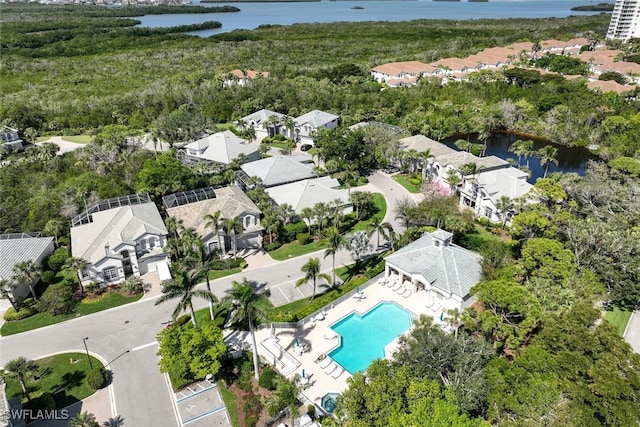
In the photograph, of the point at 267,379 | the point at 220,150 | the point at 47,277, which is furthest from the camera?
the point at 220,150

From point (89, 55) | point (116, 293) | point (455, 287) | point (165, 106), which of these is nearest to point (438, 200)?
point (455, 287)

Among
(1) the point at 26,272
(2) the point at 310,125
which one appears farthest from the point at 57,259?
(2) the point at 310,125

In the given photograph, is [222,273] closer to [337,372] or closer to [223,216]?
[223,216]

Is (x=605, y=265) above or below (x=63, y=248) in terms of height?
above

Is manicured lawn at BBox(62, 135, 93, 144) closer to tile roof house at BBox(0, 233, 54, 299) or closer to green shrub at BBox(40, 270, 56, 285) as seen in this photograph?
tile roof house at BBox(0, 233, 54, 299)

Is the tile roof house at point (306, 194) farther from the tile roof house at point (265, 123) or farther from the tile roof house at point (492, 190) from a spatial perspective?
the tile roof house at point (265, 123)

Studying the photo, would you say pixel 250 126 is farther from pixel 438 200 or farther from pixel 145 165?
pixel 438 200
